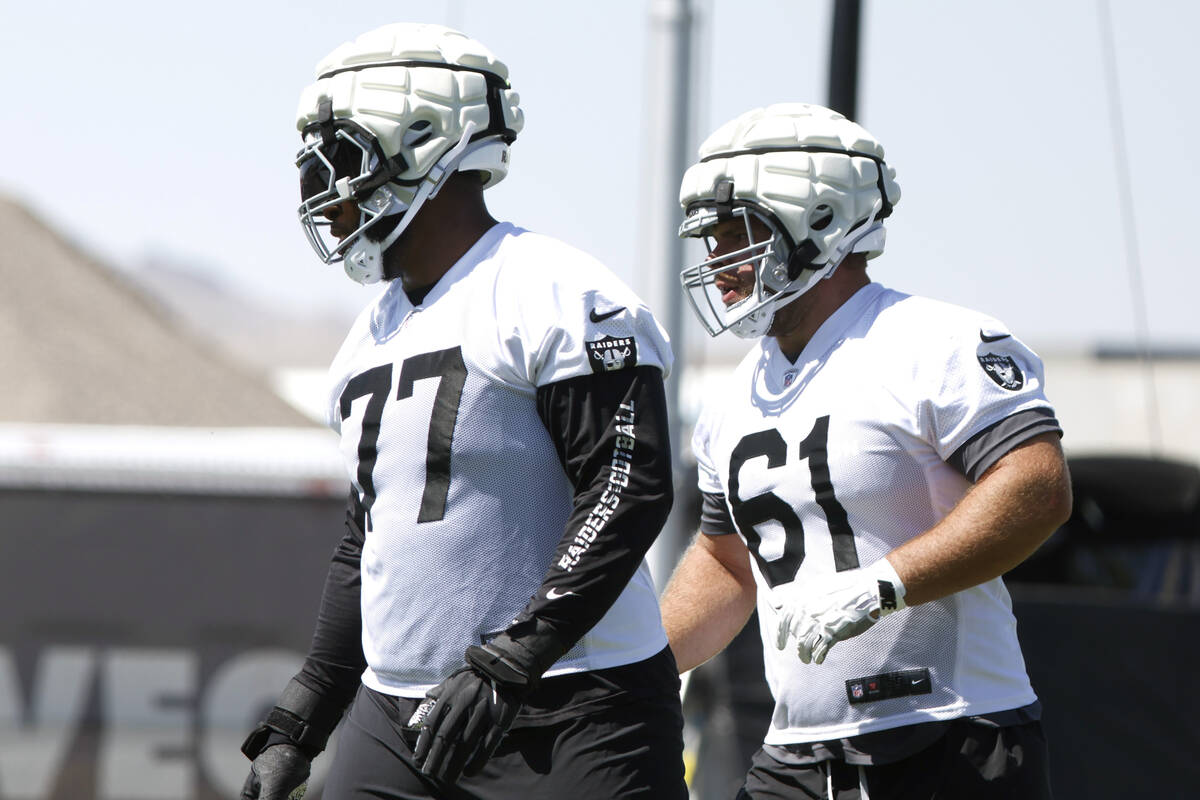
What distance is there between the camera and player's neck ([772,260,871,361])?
9.79ft

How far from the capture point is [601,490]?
245cm

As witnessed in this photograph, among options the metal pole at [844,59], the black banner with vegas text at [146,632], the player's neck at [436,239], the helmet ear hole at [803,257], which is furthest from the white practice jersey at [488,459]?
the black banner with vegas text at [146,632]

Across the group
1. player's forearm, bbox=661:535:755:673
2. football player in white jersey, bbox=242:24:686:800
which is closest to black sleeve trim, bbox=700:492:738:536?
player's forearm, bbox=661:535:755:673

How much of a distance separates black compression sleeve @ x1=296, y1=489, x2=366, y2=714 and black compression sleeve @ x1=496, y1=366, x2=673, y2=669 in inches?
26.5

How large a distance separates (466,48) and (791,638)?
1252 mm

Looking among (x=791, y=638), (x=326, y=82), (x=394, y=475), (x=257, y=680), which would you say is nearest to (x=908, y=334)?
(x=791, y=638)

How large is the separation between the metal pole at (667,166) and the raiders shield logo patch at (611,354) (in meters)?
3.75

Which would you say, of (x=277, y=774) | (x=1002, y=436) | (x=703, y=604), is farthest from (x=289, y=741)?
(x=1002, y=436)

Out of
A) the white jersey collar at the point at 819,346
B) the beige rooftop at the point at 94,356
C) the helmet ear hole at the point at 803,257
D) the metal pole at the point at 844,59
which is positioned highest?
the metal pole at the point at 844,59

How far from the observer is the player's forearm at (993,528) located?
2.54 meters

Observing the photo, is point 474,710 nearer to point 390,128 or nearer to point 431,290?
point 431,290

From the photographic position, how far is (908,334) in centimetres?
276

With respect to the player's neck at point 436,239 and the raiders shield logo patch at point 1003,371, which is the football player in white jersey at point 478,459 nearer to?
the player's neck at point 436,239

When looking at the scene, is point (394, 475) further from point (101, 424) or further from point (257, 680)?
point (101, 424)
